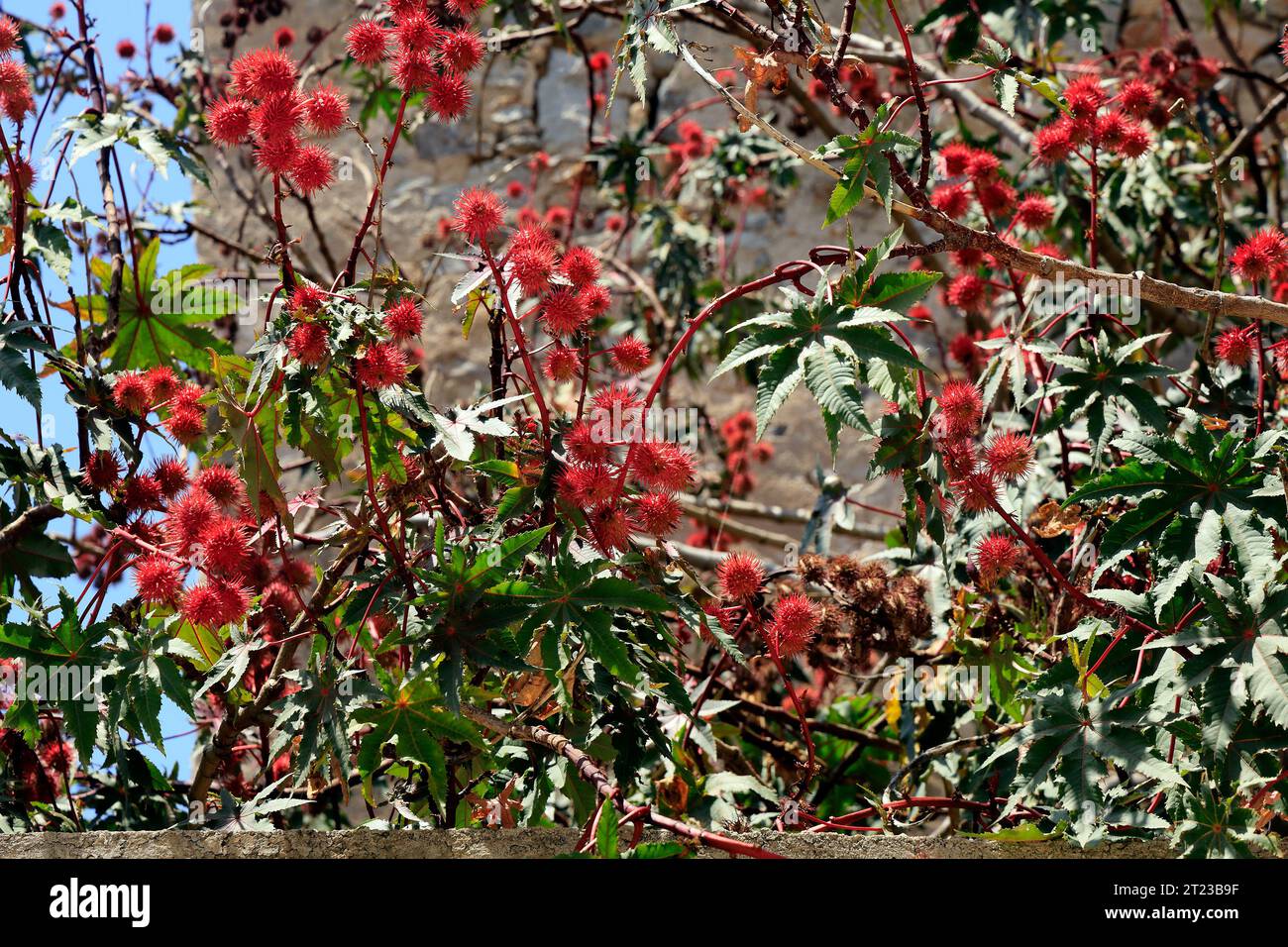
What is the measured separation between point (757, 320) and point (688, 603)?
1.56ft

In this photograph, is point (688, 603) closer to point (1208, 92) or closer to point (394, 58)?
point (394, 58)

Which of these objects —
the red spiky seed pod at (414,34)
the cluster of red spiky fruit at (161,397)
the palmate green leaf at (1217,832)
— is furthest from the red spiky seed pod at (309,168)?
the palmate green leaf at (1217,832)

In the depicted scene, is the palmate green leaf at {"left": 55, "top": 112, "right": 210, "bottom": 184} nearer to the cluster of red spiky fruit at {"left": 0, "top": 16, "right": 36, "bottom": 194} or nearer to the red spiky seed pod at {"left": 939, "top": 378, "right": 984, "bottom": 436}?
the cluster of red spiky fruit at {"left": 0, "top": 16, "right": 36, "bottom": 194}

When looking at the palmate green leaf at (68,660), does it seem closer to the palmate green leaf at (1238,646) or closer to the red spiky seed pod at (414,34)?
the red spiky seed pod at (414,34)

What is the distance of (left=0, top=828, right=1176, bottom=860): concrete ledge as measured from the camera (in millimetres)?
→ 1852

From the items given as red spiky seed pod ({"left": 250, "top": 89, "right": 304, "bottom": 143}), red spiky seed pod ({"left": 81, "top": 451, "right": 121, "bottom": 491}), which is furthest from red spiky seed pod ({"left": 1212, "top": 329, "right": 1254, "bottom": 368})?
red spiky seed pod ({"left": 81, "top": 451, "right": 121, "bottom": 491})

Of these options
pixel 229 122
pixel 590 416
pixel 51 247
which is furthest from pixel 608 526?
pixel 51 247

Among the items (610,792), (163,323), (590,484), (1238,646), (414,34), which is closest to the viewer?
(610,792)

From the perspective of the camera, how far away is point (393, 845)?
1855 millimetres

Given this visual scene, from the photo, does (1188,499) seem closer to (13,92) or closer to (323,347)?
(323,347)

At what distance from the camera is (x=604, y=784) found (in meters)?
1.75

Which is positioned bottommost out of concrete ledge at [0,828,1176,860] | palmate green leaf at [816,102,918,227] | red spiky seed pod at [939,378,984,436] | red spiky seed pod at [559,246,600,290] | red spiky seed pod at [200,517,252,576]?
concrete ledge at [0,828,1176,860]

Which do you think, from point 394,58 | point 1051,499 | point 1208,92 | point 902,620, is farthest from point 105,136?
point 1208,92

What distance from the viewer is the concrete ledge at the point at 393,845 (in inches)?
72.9
